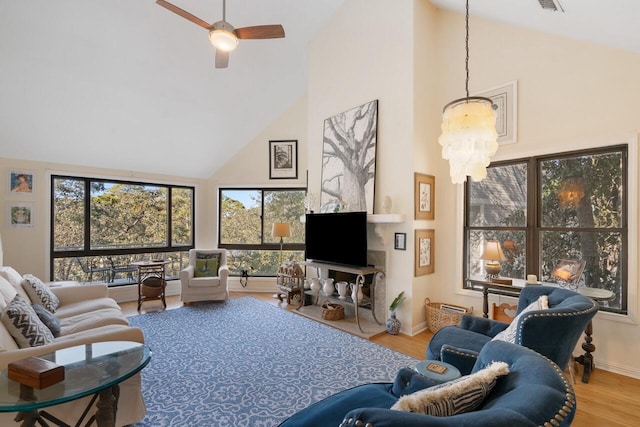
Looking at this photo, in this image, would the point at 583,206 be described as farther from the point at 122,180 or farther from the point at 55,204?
the point at 55,204

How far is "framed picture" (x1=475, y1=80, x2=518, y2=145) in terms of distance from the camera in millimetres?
3645

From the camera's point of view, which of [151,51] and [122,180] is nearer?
[151,51]

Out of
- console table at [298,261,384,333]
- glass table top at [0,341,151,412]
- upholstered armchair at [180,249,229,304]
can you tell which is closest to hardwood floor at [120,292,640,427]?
console table at [298,261,384,333]

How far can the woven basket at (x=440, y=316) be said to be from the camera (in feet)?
12.5

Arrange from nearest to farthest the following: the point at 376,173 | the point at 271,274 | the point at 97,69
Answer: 1. the point at 97,69
2. the point at 376,173
3. the point at 271,274

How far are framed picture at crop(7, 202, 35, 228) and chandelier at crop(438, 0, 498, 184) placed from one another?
601cm

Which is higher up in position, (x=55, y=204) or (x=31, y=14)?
(x=31, y=14)

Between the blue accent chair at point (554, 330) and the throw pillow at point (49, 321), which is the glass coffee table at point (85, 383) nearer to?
the throw pillow at point (49, 321)

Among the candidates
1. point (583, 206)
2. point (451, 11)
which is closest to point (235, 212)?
point (451, 11)

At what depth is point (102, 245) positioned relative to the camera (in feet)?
18.2

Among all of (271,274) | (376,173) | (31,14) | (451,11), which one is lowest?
(271,274)

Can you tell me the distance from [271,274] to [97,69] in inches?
177

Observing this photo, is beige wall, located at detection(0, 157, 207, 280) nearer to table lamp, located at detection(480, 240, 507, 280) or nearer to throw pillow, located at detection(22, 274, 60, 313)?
throw pillow, located at detection(22, 274, 60, 313)

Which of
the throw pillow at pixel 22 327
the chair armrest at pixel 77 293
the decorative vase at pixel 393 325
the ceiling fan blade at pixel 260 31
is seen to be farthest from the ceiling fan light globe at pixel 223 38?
the decorative vase at pixel 393 325
